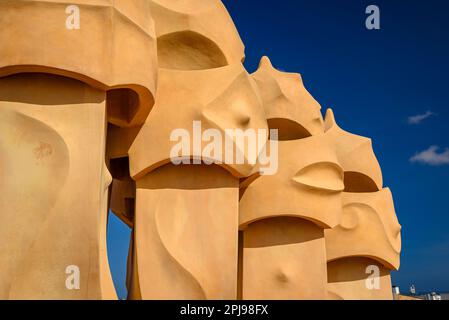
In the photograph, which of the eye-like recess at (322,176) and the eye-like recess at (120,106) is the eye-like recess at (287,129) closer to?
the eye-like recess at (322,176)

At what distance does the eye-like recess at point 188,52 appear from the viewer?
32.6ft

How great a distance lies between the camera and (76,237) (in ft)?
23.1

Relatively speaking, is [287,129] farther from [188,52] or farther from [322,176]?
[188,52]

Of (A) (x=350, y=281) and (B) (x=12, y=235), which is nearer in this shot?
(B) (x=12, y=235)

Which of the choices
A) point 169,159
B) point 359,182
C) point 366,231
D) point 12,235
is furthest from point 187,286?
point 359,182

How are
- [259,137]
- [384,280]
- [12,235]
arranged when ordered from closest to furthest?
[12,235], [259,137], [384,280]

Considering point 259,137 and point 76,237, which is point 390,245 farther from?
point 76,237

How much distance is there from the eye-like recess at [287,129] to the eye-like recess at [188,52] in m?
3.13

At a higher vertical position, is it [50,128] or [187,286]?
[50,128]

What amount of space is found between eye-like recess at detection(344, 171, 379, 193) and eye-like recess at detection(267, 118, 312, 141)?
8.11 feet

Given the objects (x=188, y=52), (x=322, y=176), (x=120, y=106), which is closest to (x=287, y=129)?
(x=322, y=176)

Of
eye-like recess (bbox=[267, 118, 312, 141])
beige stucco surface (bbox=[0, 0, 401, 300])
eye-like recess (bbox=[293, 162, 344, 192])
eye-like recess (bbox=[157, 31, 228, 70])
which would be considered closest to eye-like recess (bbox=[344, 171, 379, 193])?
beige stucco surface (bbox=[0, 0, 401, 300])
